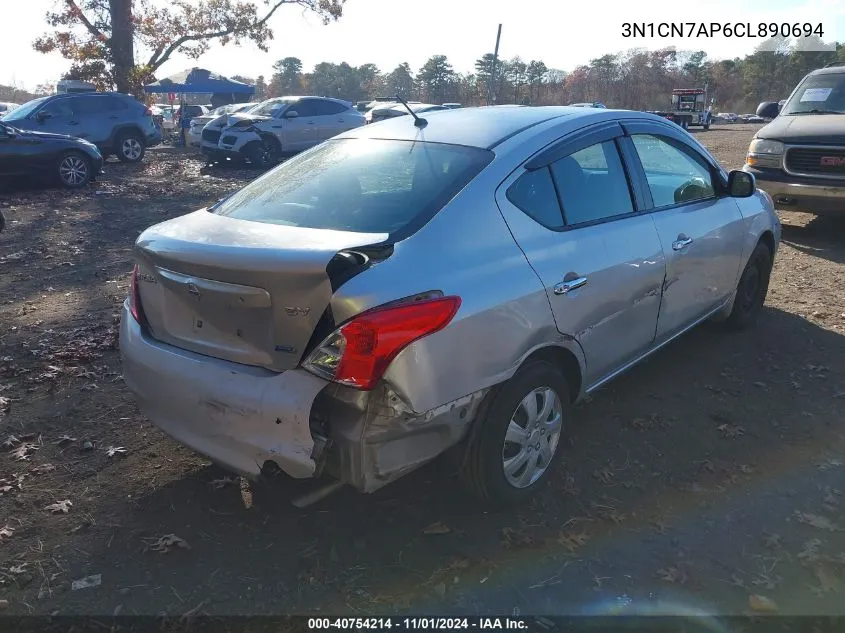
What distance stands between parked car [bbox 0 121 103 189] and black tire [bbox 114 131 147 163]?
13.7ft

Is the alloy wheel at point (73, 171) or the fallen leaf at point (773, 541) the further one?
the alloy wheel at point (73, 171)

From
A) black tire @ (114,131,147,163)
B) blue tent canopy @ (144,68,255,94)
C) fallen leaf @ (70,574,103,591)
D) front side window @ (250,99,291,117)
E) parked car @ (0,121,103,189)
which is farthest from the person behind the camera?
blue tent canopy @ (144,68,255,94)

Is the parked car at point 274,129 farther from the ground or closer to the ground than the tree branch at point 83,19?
closer to the ground

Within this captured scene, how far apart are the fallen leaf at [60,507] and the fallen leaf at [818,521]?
3.40m

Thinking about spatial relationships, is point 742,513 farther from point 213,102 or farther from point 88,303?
point 213,102

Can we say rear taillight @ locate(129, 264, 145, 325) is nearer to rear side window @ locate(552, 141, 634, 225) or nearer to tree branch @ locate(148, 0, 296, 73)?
rear side window @ locate(552, 141, 634, 225)

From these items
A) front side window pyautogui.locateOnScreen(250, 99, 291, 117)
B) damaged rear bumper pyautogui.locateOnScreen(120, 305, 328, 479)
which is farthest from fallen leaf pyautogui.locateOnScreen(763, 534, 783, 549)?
front side window pyautogui.locateOnScreen(250, 99, 291, 117)

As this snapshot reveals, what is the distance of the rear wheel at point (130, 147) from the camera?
17641mm

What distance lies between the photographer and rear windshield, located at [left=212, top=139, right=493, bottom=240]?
2.94 meters

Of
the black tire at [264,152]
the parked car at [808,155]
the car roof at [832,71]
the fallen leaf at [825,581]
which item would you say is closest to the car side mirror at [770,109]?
the car roof at [832,71]

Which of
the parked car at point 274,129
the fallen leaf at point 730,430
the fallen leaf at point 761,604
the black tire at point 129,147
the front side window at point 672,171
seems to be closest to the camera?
the fallen leaf at point 761,604

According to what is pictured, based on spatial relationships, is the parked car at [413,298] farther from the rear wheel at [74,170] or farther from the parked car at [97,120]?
the parked car at [97,120]

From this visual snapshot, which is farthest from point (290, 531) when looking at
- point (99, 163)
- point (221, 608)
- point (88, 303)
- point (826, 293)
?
point (99, 163)

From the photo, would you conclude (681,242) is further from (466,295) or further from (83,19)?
(83,19)
